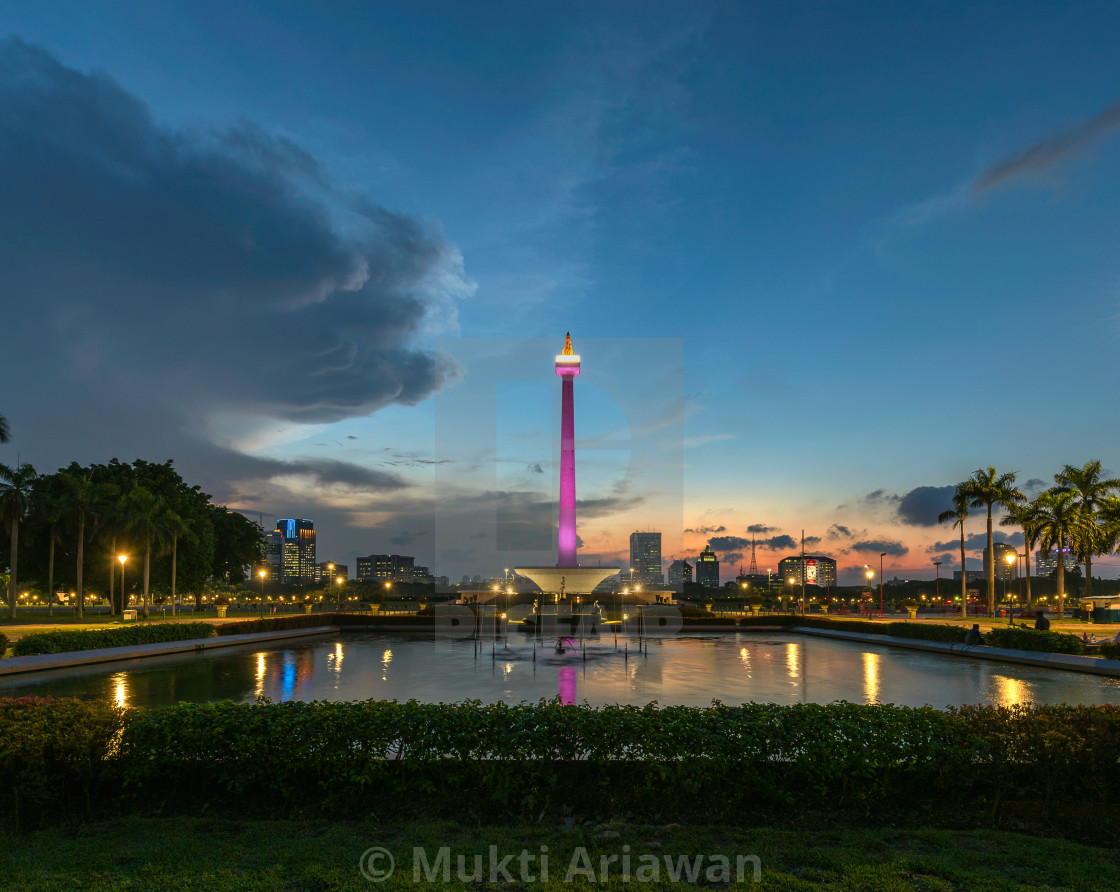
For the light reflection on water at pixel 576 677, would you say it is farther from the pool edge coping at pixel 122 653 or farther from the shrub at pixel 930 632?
the shrub at pixel 930 632

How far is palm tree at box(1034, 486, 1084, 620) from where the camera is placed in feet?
162

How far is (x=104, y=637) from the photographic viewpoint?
24.3 m

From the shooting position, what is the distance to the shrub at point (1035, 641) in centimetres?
2325

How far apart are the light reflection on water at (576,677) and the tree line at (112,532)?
78.2ft

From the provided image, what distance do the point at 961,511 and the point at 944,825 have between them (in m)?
56.1

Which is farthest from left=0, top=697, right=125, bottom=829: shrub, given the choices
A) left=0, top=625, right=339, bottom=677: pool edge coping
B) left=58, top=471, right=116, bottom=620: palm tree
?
left=58, top=471, right=116, bottom=620: palm tree

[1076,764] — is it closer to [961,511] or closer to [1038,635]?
[1038,635]

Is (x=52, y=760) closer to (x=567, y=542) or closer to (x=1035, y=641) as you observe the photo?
(x=1035, y=641)

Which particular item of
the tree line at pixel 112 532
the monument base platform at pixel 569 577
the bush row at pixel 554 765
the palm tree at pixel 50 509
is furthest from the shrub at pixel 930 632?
the palm tree at pixel 50 509

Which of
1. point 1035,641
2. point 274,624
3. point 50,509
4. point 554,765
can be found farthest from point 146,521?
point 1035,641

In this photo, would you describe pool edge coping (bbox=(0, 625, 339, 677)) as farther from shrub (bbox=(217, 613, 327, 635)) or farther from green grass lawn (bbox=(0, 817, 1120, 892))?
green grass lawn (bbox=(0, 817, 1120, 892))

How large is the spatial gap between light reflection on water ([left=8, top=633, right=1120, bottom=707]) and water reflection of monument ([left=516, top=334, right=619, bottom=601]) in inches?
1321

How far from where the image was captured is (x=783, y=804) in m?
7.29

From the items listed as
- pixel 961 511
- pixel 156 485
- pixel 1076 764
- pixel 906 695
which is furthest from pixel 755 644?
pixel 156 485
